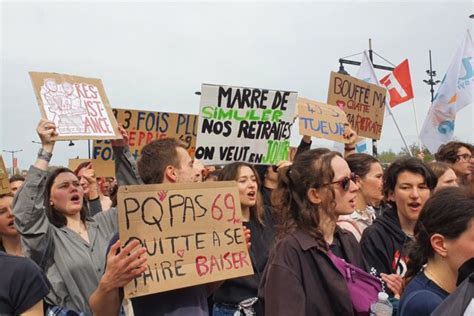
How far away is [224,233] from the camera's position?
2.96 meters

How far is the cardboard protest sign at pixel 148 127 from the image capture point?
640cm

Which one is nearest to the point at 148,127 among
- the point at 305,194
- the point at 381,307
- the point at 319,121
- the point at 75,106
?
the point at 319,121

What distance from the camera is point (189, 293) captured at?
2748 millimetres

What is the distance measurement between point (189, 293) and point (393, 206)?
181cm

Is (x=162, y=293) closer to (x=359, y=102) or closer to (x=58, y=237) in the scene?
(x=58, y=237)

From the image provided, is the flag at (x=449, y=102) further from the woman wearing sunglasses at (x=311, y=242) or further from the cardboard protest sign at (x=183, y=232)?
the cardboard protest sign at (x=183, y=232)

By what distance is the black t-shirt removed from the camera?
2.34 meters

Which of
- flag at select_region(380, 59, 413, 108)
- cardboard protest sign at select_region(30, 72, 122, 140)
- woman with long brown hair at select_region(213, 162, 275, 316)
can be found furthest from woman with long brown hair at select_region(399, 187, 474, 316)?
flag at select_region(380, 59, 413, 108)

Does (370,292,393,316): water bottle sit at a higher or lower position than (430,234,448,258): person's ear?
lower

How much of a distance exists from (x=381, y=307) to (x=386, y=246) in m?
0.98

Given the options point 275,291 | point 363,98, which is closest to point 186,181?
point 275,291

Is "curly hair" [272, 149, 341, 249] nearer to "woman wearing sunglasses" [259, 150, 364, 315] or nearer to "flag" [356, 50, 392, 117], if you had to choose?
"woman wearing sunglasses" [259, 150, 364, 315]

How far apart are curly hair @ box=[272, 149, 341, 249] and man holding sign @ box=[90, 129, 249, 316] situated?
356mm

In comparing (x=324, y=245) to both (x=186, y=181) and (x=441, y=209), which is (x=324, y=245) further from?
(x=186, y=181)
